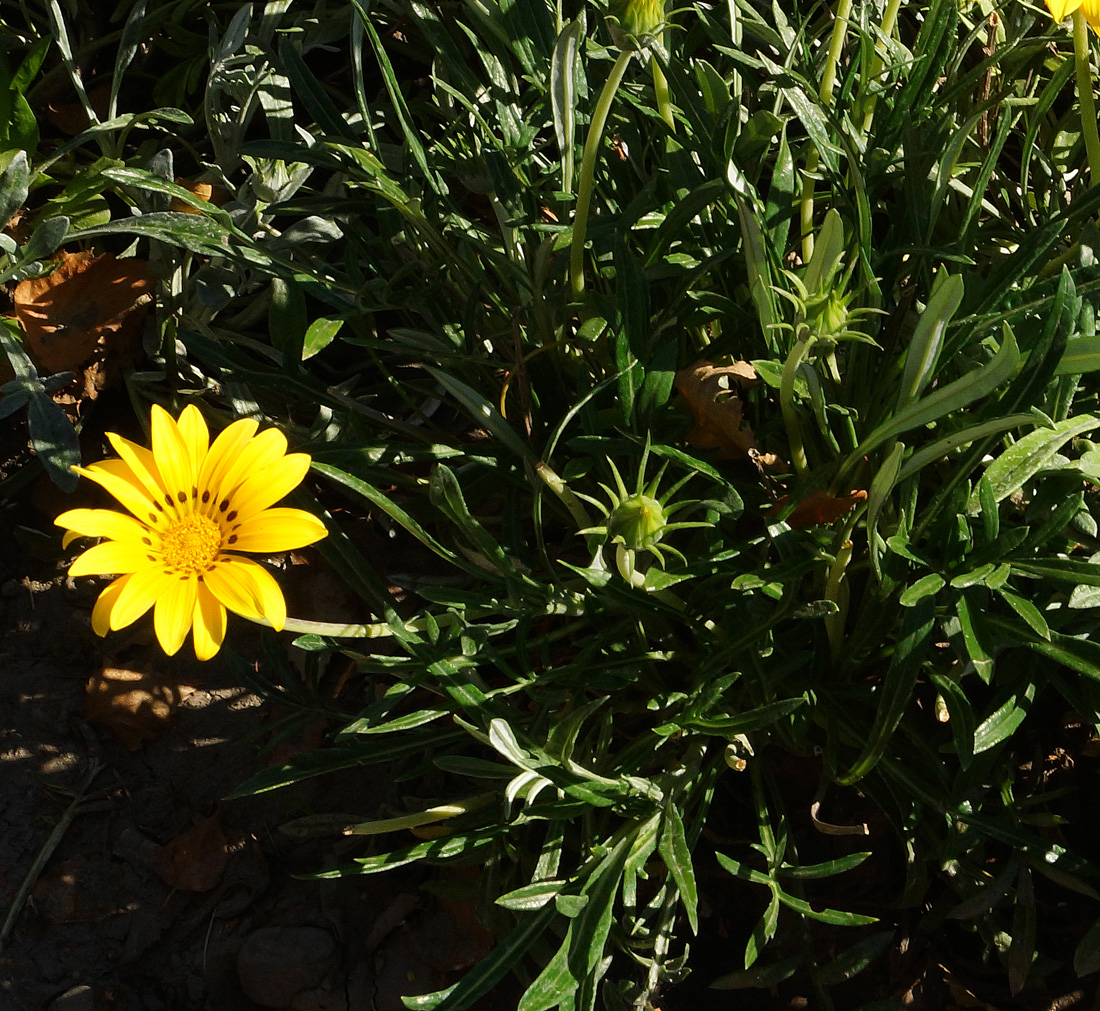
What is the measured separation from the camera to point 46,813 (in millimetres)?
1728

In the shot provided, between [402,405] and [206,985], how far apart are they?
0.92 m

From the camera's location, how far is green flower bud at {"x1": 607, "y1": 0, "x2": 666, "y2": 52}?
113 cm

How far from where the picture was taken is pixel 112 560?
3.79 feet

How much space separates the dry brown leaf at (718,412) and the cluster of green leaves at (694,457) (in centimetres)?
4

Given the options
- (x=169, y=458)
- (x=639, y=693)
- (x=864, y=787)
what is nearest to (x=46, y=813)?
(x=169, y=458)

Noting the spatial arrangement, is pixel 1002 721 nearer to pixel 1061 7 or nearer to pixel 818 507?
pixel 818 507

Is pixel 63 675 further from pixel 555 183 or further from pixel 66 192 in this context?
pixel 555 183

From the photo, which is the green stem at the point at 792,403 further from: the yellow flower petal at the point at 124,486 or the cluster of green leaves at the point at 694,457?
the yellow flower petal at the point at 124,486

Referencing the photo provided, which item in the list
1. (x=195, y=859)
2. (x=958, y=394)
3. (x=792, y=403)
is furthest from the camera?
(x=195, y=859)

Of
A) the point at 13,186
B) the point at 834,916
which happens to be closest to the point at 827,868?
the point at 834,916

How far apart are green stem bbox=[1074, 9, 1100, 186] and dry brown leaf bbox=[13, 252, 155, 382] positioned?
1.39 meters

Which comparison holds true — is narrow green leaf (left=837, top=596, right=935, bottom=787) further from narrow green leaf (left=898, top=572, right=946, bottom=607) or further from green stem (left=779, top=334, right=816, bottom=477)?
green stem (left=779, top=334, right=816, bottom=477)

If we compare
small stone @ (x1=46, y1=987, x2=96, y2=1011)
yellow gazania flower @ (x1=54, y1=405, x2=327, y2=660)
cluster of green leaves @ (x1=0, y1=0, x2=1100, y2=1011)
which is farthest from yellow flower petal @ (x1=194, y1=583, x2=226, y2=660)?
small stone @ (x1=46, y1=987, x2=96, y2=1011)

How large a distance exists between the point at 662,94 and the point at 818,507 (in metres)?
0.55
